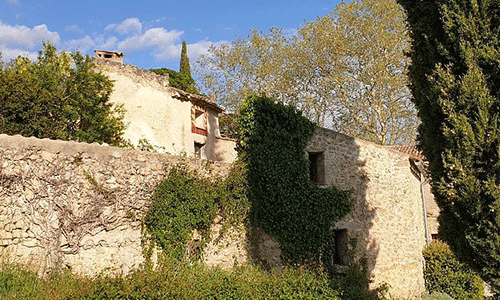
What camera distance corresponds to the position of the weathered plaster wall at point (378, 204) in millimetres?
13773

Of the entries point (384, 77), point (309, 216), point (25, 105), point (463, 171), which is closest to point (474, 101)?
point (463, 171)

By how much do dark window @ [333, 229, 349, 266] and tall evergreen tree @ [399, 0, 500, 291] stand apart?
626 centimetres

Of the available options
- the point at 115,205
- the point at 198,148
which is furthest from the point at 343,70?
the point at 115,205

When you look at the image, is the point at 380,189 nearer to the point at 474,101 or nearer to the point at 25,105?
the point at 474,101

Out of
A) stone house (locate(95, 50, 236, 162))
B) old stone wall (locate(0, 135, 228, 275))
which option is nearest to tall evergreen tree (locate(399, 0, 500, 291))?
old stone wall (locate(0, 135, 228, 275))

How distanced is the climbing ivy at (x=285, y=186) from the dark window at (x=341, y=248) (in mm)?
645

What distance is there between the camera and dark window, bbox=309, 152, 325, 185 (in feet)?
45.2

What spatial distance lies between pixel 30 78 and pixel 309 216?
31.1ft

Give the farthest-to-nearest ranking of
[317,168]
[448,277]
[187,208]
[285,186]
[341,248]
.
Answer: [448,277] → [317,168] → [341,248] → [285,186] → [187,208]

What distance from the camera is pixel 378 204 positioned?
46.4 ft

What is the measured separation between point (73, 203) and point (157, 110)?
1046cm

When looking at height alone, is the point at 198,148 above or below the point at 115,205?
above

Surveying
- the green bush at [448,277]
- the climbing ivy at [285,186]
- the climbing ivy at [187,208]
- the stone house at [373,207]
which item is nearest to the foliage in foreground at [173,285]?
the climbing ivy at [187,208]

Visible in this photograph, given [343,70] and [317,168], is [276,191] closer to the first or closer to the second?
[317,168]
